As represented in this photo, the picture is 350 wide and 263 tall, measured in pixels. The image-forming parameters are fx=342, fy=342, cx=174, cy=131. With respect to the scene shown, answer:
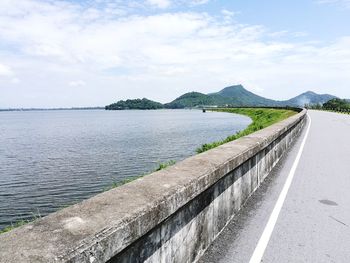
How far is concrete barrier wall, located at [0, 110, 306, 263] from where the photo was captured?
2449 mm

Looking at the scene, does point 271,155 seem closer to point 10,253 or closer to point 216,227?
point 216,227

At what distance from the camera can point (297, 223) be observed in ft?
19.7

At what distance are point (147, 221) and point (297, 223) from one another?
3.74 metres

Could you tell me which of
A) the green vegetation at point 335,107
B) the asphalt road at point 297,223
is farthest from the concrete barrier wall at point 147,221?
the green vegetation at point 335,107

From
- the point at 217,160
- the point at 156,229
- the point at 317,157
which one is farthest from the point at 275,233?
the point at 317,157

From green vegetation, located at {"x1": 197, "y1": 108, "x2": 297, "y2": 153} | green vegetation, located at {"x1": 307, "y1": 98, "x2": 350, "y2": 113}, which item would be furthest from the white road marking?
green vegetation, located at {"x1": 307, "y1": 98, "x2": 350, "y2": 113}

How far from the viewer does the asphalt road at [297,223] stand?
4.79m

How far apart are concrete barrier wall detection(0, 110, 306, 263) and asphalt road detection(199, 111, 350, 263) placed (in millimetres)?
315

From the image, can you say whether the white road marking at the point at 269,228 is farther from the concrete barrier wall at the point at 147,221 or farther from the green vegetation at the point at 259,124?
the green vegetation at the point at 259,124

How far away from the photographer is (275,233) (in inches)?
218

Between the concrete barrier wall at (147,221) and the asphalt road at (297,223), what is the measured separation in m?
0.31

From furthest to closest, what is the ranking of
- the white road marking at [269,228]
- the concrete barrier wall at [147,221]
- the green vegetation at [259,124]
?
the green vegetation at [259,124] → the white road marking at [269,228] → the concrete barrier wall at [147,221]

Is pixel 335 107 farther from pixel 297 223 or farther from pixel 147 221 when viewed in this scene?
pixel 147 221

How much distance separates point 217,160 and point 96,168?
20.5 meters
